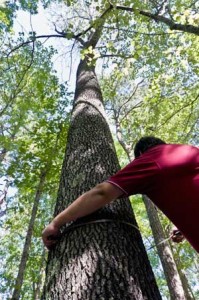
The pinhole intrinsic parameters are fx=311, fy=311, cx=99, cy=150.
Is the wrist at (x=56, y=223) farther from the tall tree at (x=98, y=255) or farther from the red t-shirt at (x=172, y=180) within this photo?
the red t-shirt at (x=172, y=180)

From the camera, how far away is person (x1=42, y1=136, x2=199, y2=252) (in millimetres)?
1879

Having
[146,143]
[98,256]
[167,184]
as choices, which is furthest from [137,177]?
[98,256]

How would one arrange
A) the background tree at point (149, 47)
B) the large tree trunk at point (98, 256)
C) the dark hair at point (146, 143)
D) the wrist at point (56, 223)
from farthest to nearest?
the background tree at point (149, 47) → the dark hair at point (146, 143) → the wrist at point (56, 223) → the large tree trunk at point (98, 256)

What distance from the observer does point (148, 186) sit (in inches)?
76.9

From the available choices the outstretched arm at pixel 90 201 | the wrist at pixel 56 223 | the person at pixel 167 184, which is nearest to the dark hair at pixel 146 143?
the person at pixel 167 184

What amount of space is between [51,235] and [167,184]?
0.95 metres

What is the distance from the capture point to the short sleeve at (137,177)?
6.17ft

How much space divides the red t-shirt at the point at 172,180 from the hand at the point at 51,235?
616 millimetres

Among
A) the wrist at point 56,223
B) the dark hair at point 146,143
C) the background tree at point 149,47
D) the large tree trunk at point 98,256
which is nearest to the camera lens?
the large tree trunk at point 98,256

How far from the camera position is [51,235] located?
7.49 ft

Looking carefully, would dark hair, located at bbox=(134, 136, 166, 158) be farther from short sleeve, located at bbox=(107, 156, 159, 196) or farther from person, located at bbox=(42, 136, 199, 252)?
short sleeve, located at bbox=(107, 156, 159, 196)

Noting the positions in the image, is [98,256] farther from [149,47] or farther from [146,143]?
[149,47]

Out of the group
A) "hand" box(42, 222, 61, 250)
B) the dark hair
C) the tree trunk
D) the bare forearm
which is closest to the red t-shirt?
the bare forearm

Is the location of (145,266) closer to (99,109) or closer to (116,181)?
(116,181)
